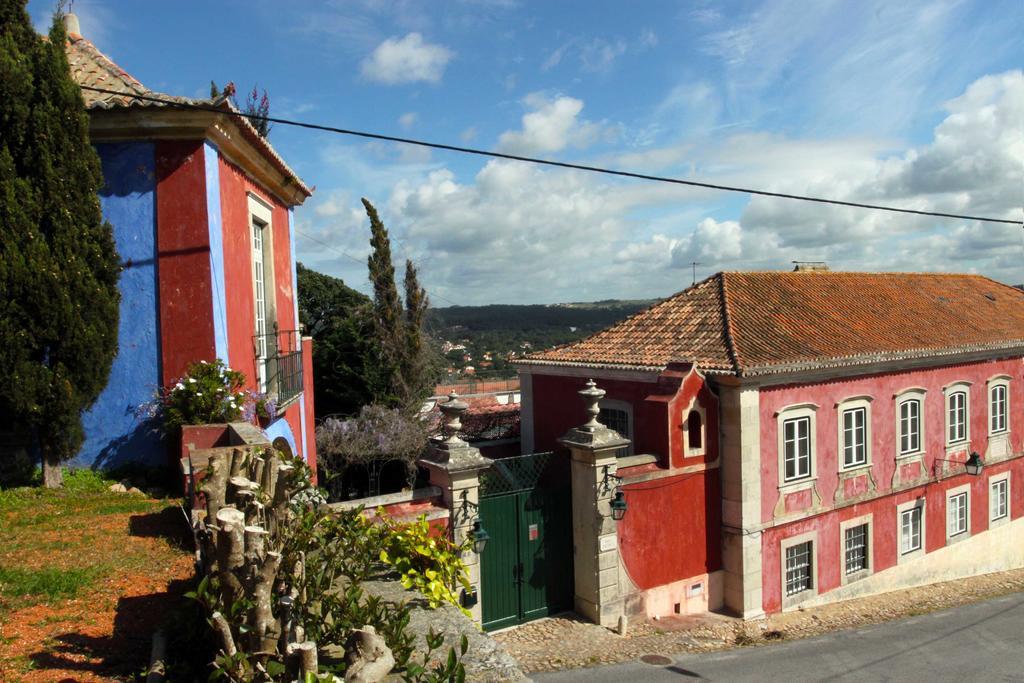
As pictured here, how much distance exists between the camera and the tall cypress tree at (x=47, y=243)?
6.83 metres

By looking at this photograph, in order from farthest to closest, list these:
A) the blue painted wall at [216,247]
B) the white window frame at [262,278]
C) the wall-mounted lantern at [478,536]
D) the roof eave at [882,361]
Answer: the roof eave at [882,361] → the white window frame at [262,278] → the wall-mounted lantern at [478,536] → the blue painted wall at [216,247]

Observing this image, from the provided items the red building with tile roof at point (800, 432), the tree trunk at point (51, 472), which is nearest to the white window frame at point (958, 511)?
the red building with tile roof at point (800, 432)

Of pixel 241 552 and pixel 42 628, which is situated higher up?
pixel 241 552

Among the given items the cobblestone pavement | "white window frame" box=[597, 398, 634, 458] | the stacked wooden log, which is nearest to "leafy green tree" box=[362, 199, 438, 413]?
"white window frame" box=[597, 398, 634, 458]

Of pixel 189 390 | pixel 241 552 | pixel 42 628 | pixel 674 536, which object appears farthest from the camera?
pixel 674 536

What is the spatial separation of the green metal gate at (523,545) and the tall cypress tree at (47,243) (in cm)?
551

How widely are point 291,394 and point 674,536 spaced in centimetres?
670

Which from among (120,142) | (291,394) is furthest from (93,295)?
(291,394)

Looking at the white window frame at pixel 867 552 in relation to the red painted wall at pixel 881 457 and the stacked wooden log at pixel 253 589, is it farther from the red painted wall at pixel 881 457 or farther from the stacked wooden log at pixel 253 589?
the stacked wooden log at pixel 253 589

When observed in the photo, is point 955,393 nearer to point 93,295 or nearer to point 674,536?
point 674,536

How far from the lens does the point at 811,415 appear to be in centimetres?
1373

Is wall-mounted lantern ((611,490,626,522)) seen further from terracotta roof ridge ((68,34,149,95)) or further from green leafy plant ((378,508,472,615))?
terracotta roof ridge ((68,34,149,95))

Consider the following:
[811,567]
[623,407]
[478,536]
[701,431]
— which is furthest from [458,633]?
[811,567]

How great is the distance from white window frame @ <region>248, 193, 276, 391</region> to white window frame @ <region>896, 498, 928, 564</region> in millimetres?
13618
